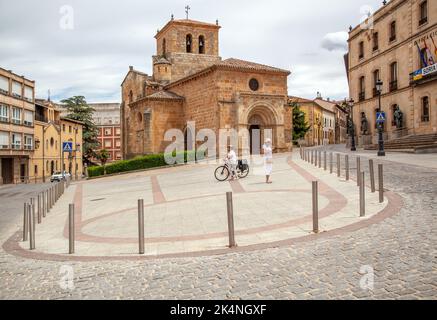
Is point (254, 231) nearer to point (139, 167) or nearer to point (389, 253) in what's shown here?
point (389, 253)

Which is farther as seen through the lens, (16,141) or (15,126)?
(16,141)

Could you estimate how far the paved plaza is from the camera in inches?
176

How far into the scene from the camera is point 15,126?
39656 millimetres

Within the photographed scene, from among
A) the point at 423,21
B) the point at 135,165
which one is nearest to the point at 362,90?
the point at 423,21

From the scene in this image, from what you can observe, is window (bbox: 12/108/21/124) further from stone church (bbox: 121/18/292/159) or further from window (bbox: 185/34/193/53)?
window (bbox: 185/34/193/53)

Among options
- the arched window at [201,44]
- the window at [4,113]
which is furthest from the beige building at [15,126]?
the arched window at [201,44]

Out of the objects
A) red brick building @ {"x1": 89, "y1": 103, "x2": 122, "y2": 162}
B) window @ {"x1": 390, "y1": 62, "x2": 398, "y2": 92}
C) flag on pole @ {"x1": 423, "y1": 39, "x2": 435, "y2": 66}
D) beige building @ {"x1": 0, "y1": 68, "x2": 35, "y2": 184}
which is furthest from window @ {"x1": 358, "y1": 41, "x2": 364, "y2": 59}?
red brick building @ {"x1": 89, "y1": 103, "x2": 122, "y2": 162}

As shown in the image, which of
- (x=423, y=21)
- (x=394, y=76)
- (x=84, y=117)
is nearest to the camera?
(x=423, y=21)

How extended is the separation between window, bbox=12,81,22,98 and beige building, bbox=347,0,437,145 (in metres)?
33.5

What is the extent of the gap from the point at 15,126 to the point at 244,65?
24432 millimetres

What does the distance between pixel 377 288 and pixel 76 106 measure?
186ft

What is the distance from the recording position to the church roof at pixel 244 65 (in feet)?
100

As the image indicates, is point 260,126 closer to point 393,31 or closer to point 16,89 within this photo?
point 393,31

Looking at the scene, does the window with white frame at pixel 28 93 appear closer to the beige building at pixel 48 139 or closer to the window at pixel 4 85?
the beige building at pixel 48 139
